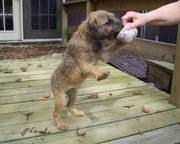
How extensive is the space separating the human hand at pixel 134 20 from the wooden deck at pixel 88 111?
2.99ft

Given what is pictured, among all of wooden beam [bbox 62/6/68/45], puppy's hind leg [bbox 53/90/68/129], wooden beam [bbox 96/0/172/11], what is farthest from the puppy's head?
Result: wooden beam [bbox 62/6/68/45]

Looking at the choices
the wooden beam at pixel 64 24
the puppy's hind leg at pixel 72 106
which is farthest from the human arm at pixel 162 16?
the wooden beam at pixel 64 24

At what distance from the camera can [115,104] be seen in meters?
3.02

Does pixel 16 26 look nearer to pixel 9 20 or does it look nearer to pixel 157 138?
pixel 9 20

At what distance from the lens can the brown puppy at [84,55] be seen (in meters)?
2.20

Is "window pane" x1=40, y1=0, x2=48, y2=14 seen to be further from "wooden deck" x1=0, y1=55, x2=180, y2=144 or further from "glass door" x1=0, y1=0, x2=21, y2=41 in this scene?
"wooden deck" x1=0, y1=55, x2=180, y2=144

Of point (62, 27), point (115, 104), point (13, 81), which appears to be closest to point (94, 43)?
point (115, 104)

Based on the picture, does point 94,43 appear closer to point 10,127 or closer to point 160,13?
point 160,13

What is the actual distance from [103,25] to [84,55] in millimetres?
281

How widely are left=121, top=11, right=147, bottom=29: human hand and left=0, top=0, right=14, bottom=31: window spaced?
19.7 feet

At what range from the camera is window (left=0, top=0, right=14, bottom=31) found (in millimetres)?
7398

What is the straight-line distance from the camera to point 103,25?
2.18 metres

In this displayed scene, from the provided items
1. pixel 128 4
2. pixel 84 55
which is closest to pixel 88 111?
pixel 84 55

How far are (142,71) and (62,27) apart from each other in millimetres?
3567
